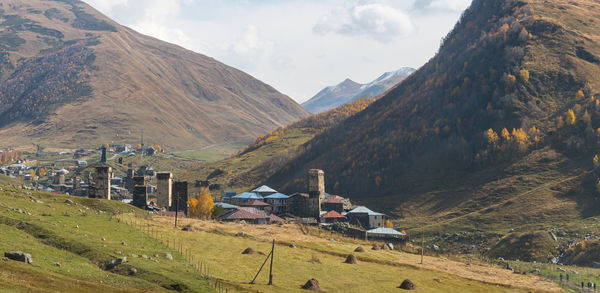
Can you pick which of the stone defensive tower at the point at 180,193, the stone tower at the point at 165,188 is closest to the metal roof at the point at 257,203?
the stone defensive tower at the point at 180,193

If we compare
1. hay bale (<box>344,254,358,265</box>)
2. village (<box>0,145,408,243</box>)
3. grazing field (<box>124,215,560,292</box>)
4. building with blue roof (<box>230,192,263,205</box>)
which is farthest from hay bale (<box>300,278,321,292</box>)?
building with blue roof (<box>230,192,263,205</box>)

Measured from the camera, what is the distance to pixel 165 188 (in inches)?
4887

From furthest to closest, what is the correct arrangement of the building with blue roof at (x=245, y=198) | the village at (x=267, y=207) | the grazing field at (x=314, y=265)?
1. the building with blue roof at (x=245, y=198)
2. the village at (x=267, y=207)
3. the grazing field at (x=314, y=265)

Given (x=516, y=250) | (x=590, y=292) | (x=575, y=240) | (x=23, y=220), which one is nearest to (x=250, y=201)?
(x=516, y=250)

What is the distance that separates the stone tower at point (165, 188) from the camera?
406ft

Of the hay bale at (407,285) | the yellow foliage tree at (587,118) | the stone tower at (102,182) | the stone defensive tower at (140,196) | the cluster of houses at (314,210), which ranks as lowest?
the hay bale at (407,285)

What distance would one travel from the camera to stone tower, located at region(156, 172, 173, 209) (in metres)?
124

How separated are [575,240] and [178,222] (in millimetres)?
94466

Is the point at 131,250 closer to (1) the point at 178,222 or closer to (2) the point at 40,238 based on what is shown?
(2) the point at 40,238

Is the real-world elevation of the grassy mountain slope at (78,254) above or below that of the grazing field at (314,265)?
above

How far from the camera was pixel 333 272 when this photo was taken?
2603 inches

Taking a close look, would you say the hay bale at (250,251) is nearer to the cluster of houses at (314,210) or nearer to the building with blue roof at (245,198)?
the cluster of houses at (314,210)

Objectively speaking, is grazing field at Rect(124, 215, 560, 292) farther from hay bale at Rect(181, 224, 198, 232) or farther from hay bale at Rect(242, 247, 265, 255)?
hay bale at Rect(242, 247, 265, 255)

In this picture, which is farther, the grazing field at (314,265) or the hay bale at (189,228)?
the hay bale at (189,228)
